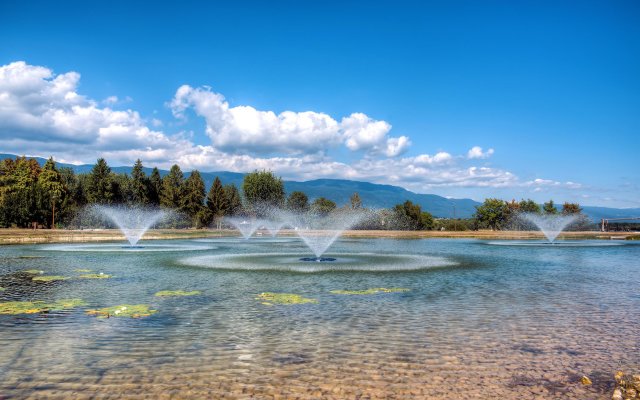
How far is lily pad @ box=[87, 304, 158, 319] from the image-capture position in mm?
18266

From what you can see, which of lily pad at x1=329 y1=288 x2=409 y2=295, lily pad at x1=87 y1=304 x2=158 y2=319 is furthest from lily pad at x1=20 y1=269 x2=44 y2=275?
lily pad at x1=329 y1=288 x2=409 y2=295

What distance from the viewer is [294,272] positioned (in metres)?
33.6

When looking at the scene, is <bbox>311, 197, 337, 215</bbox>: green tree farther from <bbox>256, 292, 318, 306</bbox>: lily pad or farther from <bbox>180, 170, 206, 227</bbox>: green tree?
<bbox>256, 292, 318, 306</bbox>: lily pad

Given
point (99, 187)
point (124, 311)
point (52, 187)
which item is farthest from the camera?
point (99, 187)

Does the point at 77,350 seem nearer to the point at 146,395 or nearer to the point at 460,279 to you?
the point at 146,395

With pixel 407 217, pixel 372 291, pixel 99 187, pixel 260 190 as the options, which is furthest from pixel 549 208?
pixel 372 291

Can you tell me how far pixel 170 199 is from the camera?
13425 centimetres

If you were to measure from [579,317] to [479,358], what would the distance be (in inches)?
322

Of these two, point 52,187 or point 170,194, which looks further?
point 170,194

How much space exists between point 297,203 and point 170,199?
6791 cm

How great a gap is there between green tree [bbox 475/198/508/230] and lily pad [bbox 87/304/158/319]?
161649 mm

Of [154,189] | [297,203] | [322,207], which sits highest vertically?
[154,189]

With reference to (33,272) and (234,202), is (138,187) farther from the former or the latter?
(33,272)

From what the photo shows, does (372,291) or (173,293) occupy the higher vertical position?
(372,291)
